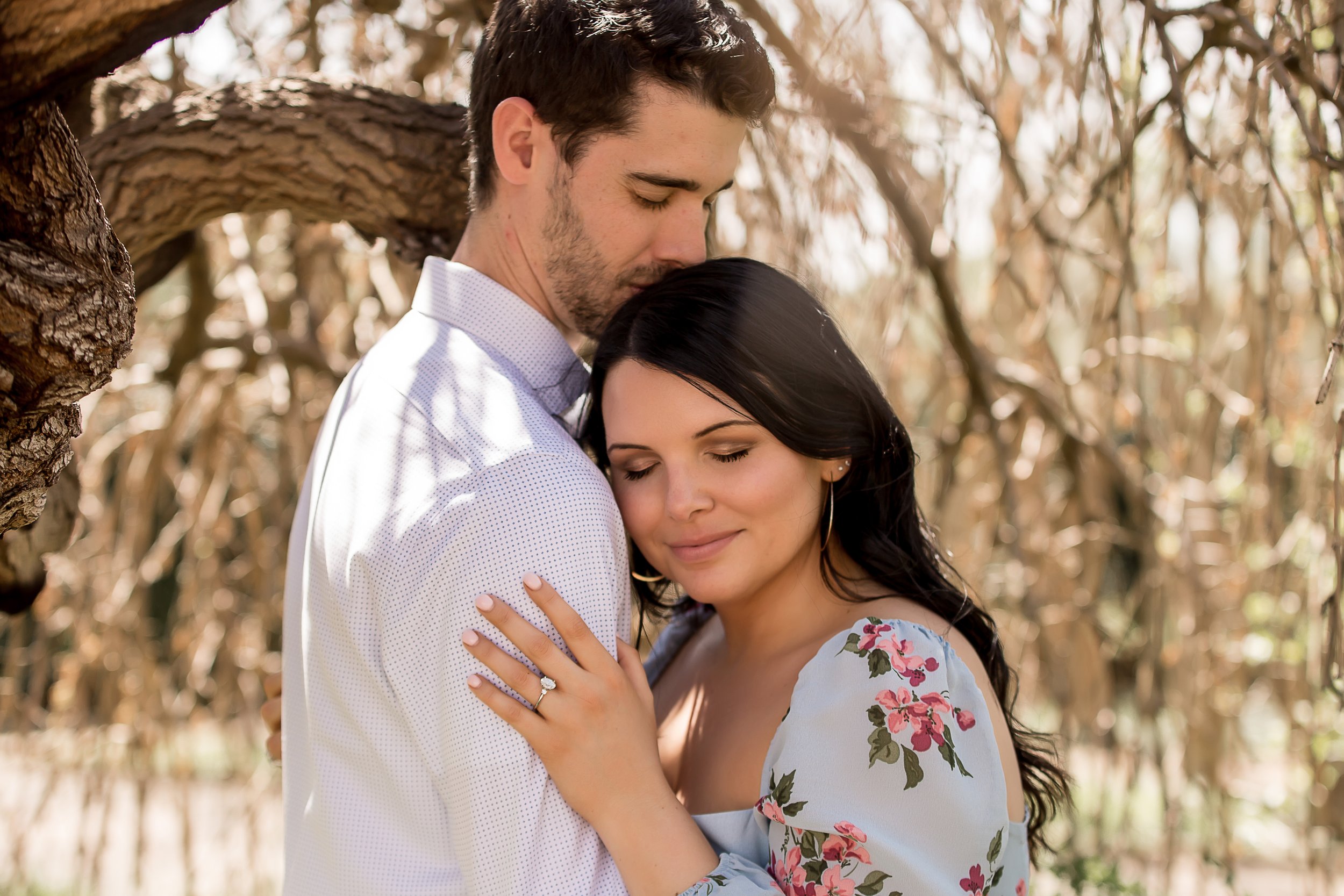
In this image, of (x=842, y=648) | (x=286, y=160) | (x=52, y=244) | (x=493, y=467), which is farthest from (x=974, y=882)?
(x=286, y=160)

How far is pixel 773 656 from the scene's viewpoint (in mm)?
1450

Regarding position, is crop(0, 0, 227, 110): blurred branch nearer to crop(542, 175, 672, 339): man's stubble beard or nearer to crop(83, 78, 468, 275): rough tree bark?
crop(542, 175, 672, 339): man's stubble beard

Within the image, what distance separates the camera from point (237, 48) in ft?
8.88

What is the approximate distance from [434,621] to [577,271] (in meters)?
0.54

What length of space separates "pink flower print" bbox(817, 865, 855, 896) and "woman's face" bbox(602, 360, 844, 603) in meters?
0.36

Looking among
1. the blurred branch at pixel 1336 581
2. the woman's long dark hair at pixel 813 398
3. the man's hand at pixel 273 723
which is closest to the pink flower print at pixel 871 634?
the woman's long dark hair at pixel 813 398

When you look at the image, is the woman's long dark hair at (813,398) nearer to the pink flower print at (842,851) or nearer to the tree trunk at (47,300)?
the pink flower print at (842,851)

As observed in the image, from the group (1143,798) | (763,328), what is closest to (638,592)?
(763,328)

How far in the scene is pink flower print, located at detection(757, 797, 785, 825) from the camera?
3.86 feet

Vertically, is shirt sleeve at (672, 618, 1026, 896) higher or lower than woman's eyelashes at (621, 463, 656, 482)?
lower

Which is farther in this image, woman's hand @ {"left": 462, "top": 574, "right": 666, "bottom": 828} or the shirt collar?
the shirt collar

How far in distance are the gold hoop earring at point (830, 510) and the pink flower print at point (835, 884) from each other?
1.49 feet

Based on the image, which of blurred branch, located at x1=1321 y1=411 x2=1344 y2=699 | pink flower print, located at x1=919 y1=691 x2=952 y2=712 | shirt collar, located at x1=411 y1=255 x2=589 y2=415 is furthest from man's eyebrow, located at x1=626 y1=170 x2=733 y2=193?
blurred branch, located at x1=1321 y1=411 x2=1344 y2=699

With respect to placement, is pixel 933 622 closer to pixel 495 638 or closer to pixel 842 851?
pixel 842 851
